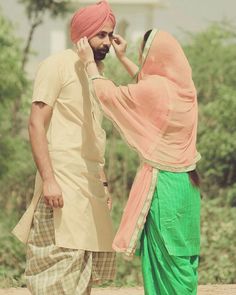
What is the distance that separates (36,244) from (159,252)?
541 mm

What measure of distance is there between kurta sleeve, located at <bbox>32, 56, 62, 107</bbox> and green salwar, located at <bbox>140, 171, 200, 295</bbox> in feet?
1.84

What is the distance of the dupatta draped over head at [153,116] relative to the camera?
432cm

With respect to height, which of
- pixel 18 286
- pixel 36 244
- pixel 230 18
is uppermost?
pixel 230 18

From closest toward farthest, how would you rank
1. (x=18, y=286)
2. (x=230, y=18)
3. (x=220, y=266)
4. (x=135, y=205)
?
(x=135, y=205), (x=18, y=286), (x=220, y=266), (x=230, y=18)

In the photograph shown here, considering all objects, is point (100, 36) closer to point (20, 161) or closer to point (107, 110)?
point (107, 110)

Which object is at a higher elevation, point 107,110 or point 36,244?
point 107,110

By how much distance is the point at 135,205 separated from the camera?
4352mm

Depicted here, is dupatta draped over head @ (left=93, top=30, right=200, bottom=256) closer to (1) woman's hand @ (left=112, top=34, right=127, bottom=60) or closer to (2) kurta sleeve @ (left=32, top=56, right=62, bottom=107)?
(2) kurta sleeve @ (left=32, top=56, right=62, bottom=107)

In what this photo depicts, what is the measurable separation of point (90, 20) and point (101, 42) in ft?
0.35

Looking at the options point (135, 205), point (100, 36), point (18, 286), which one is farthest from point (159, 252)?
point (18, 286)

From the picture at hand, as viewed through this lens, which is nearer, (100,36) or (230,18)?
(100,36)

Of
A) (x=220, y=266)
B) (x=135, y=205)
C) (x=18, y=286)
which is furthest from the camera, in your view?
(x=220, y=266)

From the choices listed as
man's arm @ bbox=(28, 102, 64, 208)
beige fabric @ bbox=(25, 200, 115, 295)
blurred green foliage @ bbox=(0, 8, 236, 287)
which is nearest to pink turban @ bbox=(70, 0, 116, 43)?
man's arm @ bbox=(28, 102, 64, 208)

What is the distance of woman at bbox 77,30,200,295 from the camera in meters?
4.32
